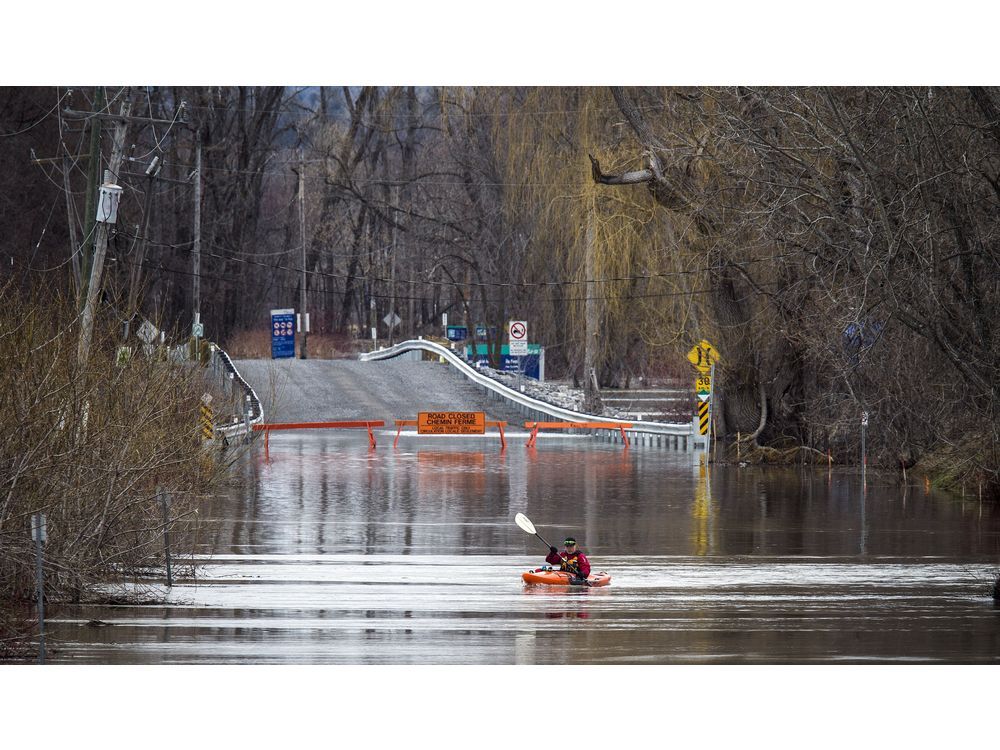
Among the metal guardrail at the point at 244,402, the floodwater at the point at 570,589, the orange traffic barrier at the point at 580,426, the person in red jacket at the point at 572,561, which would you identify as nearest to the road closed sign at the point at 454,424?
the orange traffic barrier at the point at 580,426

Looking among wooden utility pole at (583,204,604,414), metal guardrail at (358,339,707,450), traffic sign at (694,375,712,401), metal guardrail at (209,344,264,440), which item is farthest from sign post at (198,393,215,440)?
wooden utility pole at (583,204,604,414)

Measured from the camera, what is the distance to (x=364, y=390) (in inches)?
2518

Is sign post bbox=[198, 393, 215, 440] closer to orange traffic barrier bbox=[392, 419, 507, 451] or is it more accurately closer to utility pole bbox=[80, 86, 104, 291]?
utility pole bbox=[80, 86, 104, 291]

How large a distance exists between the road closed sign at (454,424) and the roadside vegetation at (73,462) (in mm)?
30691

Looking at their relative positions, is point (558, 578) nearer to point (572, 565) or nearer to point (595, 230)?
point (572, 565)

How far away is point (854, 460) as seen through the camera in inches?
1532

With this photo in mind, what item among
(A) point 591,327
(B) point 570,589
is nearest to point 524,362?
(A) point 591,327

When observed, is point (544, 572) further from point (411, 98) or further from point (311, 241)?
point (311, 241)

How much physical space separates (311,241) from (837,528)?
74951 mm

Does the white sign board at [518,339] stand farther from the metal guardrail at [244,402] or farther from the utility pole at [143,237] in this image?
the utility pole at [143,237]

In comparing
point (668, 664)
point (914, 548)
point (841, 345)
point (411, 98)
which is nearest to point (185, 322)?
point (411, 98)

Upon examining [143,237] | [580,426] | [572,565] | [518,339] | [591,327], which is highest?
[143,237]

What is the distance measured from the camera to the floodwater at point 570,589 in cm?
1395

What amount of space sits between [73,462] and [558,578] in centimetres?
574
